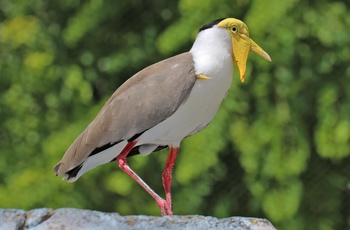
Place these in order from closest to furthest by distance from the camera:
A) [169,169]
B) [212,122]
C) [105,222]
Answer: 1. [105,222]
2. [169,169]
3. [212,122]

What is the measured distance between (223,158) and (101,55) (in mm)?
1077

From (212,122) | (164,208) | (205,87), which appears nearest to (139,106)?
(205,87)

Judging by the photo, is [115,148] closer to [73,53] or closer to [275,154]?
[275,154]

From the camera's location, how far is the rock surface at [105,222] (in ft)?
10.9

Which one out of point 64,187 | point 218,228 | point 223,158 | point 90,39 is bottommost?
point 223,158

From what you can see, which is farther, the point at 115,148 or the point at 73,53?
the point at 73,53

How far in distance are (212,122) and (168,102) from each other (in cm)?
230

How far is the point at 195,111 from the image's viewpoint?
3.46 metres

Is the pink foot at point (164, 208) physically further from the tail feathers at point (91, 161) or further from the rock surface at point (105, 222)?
the tail feathers at point (91, 161)

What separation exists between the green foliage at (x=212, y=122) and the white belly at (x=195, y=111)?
A: 7.12 ft

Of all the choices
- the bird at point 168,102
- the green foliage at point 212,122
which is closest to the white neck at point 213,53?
the bird at point 168,102

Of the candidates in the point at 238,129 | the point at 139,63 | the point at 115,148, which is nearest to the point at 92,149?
the point at 115,148

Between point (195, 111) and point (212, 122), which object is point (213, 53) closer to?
point (195, 111)

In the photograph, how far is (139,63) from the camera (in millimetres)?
6438
